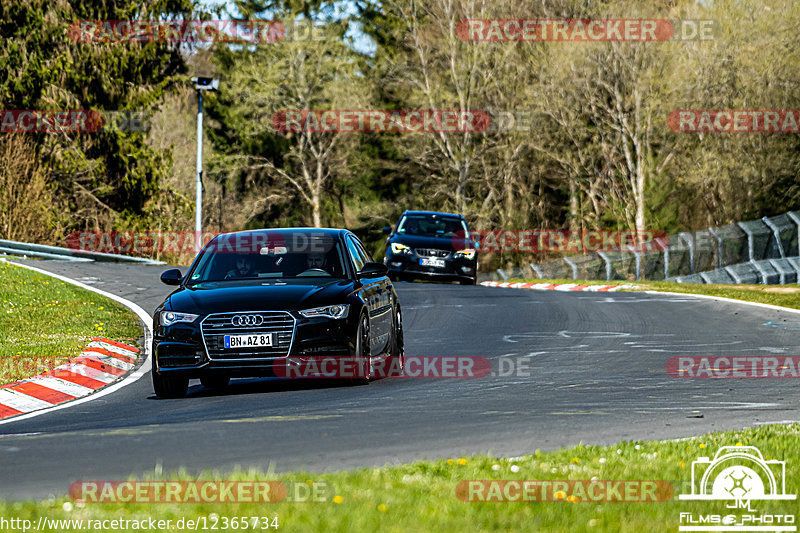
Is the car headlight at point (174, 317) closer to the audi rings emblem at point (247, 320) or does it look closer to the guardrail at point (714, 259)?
the audi rings emblem at point (247, 320)

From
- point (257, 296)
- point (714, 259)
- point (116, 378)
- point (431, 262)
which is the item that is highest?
point (257, 296)

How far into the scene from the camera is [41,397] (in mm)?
11859

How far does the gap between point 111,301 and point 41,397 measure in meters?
8.91

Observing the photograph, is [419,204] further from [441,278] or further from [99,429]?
[99,429]

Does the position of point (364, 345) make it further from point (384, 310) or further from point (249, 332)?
point (249, 332)

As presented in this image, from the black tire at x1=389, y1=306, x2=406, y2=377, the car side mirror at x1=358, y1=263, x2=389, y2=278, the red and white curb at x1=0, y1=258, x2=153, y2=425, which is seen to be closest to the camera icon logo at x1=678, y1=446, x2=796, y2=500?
the car side mirror at x1=358, y1=263, x2=389, y2=278

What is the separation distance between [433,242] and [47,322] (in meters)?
13.3

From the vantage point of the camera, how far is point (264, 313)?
11.2m

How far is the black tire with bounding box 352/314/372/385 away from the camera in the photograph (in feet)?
→ 38.1

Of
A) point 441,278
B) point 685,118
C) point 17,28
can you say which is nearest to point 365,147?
point 685,118

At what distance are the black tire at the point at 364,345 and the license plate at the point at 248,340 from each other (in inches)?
36.4

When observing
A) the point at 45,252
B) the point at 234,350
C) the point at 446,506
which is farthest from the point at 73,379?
the point at 45,252

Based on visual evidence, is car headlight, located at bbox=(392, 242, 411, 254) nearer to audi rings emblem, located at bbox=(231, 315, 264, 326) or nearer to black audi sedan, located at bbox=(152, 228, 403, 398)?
black audi sedan, located at bbox=(152, 228, 403, 398)

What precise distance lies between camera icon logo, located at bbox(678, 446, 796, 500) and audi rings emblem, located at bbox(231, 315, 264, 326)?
499 cm
